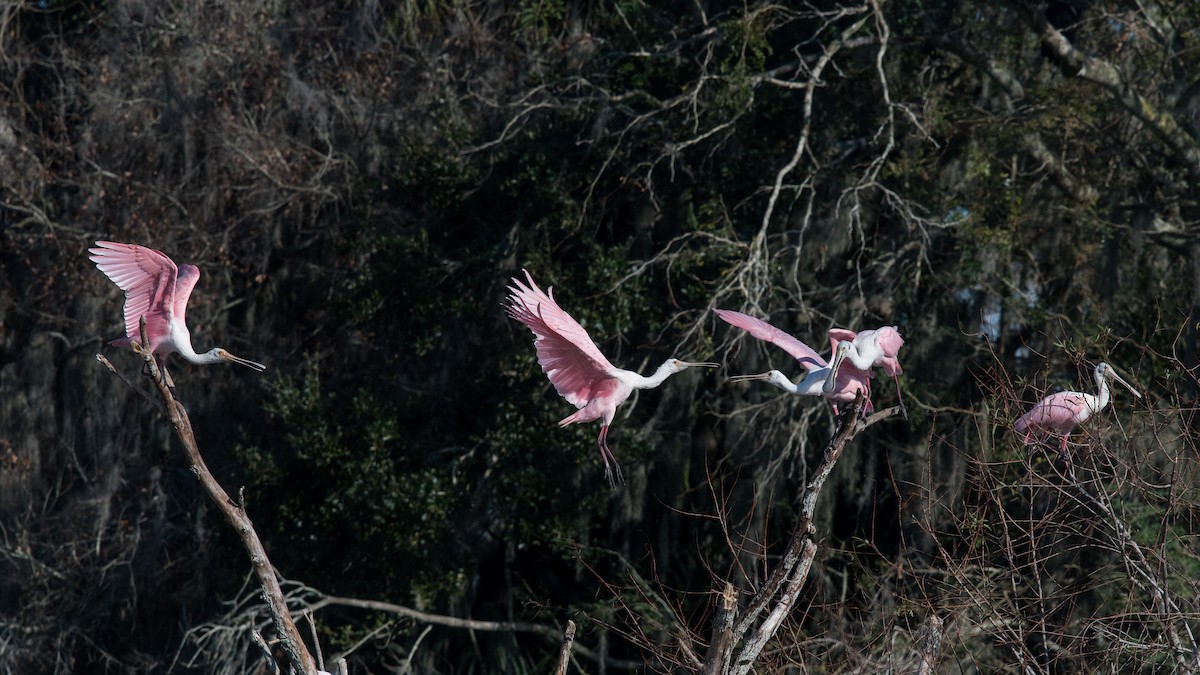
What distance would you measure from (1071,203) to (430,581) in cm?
442

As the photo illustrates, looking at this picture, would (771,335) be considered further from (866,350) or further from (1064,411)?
(1064,411)

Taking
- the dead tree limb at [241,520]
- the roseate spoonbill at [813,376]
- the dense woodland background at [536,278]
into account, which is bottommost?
the dense woodland background at [536,278]

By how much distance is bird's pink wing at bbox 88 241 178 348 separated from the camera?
20.8 ft

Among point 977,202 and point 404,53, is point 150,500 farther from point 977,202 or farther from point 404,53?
point 977,202

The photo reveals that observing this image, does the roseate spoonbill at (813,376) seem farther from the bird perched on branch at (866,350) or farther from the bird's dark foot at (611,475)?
the bird's dark foot at (611,475)

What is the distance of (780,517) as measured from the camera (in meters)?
9.87

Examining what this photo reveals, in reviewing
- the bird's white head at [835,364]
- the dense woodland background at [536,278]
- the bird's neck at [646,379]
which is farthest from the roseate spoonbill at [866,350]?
the dense woodland background at [536,278]

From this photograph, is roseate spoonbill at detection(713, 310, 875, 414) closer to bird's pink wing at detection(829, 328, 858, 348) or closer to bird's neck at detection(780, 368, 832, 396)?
bird's neck at detection(780, 368, 832, 396)

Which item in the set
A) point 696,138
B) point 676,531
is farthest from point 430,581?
point 696,138

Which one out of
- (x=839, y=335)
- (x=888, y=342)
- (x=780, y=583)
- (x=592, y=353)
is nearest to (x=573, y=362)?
(x=592, y=353)

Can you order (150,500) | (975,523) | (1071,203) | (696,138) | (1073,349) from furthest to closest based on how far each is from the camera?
(150,500) < (1071,203) < (696,138) < (1073,349) < (975,523)

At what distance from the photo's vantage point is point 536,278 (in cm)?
943

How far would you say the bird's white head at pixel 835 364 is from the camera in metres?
5.96

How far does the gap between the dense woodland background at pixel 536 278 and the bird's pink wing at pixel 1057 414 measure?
2049mm
